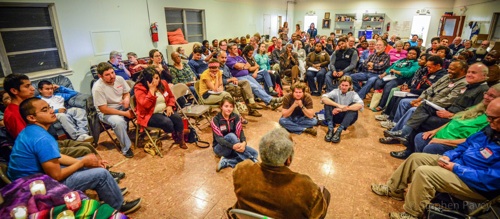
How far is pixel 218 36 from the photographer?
29.0 ft

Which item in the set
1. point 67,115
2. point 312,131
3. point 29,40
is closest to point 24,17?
point 29,40

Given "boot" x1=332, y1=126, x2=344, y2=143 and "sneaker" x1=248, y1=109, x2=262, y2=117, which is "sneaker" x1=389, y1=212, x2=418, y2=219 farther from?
"sneaker" x1=248, y1=109, x2=262, y2=117

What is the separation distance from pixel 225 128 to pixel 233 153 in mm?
346

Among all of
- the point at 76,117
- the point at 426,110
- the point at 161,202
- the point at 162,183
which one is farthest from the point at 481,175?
the point at 76,117

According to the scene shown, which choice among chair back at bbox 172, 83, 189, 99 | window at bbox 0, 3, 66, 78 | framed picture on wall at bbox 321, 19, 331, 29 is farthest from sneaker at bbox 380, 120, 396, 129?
framed picture on wall at bbox 321, 19, 331, 29

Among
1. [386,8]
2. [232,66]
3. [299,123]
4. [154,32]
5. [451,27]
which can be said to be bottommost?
[299,123]

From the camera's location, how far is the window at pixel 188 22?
7.16 m

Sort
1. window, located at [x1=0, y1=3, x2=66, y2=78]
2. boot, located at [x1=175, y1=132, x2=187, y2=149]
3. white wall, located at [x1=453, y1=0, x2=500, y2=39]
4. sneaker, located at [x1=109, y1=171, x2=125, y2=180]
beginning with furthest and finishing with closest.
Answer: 1. white wall, located at [x1=453, y1=0, x2=500, y2=39]
2. window, located at [x1=0, y1=3, x2=66, y2=78]
3. boot, located at [x1=175, y1=132, x2=187, y2=149]
4. sneaker, located at [x1=109, y1=171, x2=125, y2=180]

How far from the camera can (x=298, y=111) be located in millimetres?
3807

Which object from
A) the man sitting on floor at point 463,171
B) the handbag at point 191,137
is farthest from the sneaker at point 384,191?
the handbag at point 191,137

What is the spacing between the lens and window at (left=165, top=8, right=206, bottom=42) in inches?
282

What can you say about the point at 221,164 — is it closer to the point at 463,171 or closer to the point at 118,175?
the point at 118,175

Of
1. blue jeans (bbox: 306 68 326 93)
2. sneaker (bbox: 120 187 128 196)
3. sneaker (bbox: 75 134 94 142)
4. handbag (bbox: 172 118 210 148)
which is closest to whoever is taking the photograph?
sneaker (bbox: 120 187 128 196)

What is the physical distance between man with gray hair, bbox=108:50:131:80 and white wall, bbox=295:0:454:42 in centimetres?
1249
